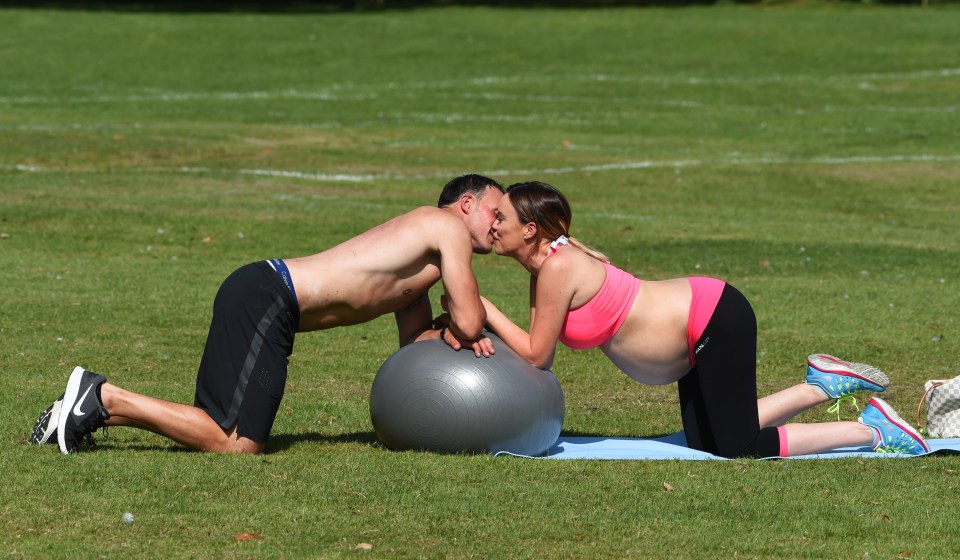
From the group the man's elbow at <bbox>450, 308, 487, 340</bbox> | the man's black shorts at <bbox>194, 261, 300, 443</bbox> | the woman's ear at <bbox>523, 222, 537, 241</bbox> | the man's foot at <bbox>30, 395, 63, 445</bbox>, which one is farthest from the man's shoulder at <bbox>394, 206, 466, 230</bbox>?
the man's foot at <bbox>30, 395, 63, 445</bbox>

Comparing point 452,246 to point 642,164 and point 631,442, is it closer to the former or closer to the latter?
point 631,442

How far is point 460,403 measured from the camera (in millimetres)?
7258

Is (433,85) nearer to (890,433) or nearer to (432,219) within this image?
(432,219)

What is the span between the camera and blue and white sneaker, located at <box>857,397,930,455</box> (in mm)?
7652

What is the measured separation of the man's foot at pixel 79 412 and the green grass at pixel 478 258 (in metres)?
0.13

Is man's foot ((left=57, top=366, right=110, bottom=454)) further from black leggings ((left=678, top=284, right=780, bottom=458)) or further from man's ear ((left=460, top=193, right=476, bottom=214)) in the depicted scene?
black leggings ((left=678, top=284, right=780, bottom=458))

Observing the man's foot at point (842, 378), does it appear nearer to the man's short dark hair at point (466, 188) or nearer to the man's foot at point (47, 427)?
the man's short dark hair at point (466, 188)

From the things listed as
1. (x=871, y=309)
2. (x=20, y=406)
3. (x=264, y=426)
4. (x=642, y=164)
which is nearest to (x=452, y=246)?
(x=264, y=426)

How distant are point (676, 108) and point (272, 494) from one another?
21.6 m

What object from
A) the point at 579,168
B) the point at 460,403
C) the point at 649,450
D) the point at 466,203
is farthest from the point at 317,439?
the point at 579,168

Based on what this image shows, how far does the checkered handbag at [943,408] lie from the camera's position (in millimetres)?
8336

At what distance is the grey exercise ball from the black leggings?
34.3 inches

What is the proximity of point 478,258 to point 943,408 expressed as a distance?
768 centimetres

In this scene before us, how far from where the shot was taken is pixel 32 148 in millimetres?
20688
